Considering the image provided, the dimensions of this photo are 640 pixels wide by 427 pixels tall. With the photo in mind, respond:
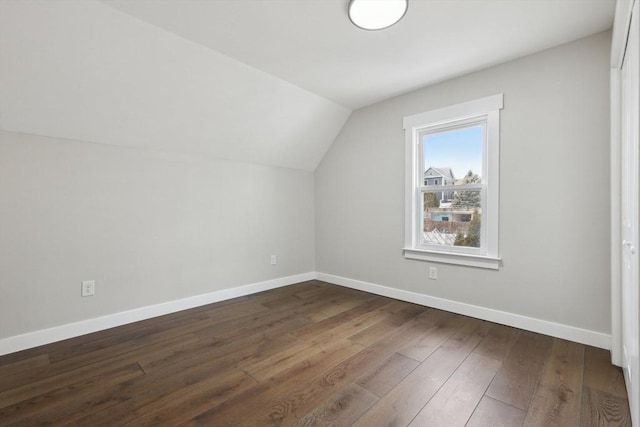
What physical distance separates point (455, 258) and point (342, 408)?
6.31 ft

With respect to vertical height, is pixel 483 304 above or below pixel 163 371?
above

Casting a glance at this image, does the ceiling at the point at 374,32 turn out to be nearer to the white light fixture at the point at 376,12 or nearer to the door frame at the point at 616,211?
the white light fixture at the point at 376,12

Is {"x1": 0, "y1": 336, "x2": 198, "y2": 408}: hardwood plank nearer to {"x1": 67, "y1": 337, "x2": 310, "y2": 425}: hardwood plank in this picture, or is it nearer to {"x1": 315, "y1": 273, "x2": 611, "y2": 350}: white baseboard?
{"x1": 67, "y1": 337, "x2": 310, "y2": 425}: hardwood plank

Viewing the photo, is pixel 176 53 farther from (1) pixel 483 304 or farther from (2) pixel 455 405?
(1) pixel 483 304

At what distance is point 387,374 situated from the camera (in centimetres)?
185

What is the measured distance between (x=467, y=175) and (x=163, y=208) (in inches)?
122

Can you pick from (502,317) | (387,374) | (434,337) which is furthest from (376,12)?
(502,317)

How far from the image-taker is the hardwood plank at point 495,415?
141cm

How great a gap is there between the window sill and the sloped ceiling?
2.06m

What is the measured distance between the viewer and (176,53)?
7.33 ft

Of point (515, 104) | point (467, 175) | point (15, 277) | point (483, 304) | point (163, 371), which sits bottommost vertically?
point (163, 371)

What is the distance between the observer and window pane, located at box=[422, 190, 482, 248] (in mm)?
2855

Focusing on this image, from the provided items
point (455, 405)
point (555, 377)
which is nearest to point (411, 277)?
point (555, 377)

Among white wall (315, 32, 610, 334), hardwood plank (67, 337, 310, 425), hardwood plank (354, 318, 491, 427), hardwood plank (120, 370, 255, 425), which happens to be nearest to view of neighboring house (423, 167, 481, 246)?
white wall (315, 32, 610, 334)
